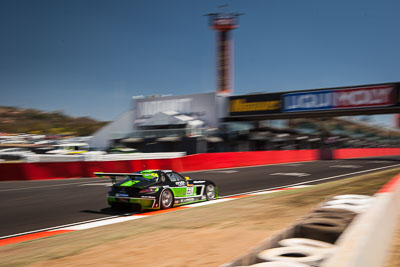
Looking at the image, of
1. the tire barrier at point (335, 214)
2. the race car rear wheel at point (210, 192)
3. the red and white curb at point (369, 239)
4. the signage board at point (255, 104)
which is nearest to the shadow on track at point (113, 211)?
the race car rear wheel at point (210, 192)

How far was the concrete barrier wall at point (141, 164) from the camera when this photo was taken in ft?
63.4

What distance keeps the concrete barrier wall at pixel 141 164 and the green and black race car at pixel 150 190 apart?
10.1m

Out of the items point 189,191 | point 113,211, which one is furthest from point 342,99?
point 113,211

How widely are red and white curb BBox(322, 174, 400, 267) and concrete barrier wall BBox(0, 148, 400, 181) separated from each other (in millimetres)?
16011

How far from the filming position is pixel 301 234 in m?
4.57

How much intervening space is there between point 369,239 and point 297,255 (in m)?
0.69

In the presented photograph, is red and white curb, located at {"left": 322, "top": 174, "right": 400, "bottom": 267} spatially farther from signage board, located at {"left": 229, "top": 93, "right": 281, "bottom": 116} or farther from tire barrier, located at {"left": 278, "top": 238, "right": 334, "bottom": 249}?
signage board, located at {"left": 229, "top": 93, "right": 281, "bottom": 116}

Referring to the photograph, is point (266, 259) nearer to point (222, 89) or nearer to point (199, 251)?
point (199, 251)

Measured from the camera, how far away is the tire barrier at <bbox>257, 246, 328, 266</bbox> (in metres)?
3.23

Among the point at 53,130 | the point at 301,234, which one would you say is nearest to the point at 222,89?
the point at 301,234

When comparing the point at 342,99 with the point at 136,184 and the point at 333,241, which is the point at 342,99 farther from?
the point at 333,241

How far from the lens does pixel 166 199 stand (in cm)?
986

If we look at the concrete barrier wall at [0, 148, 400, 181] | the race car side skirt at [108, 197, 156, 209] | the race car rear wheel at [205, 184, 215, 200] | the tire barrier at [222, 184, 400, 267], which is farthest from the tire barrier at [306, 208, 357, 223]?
the concrete barrier wall at [0, 148, 400, 181]

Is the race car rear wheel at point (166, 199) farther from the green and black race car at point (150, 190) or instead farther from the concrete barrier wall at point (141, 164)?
the concrete barrier wall at point (141, 164)
